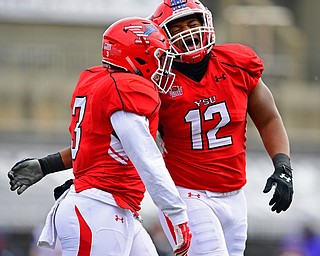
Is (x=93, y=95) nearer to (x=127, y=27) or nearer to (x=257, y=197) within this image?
(x=127, y=27)

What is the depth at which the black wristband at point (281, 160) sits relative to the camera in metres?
6.15

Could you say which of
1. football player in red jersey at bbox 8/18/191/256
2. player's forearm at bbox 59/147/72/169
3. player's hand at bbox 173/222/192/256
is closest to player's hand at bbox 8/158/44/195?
player's forearm at bbox 59/147/72/169

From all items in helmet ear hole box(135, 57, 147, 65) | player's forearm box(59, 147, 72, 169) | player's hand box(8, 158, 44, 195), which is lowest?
player's hand box(8, 158, 44, 195)

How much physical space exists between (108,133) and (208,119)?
797 millimetres

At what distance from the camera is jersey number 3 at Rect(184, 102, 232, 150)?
20.1 feet

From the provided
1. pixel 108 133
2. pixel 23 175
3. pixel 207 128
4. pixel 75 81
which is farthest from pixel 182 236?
pixel 75 81

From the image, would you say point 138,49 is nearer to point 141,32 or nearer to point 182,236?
point 141,32

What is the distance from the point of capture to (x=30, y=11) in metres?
18.0

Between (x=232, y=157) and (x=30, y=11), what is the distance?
1222 cm

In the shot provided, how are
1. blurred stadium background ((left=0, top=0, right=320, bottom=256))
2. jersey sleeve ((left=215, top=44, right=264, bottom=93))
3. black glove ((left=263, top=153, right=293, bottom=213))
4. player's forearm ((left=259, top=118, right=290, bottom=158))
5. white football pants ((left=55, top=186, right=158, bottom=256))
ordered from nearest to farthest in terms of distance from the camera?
white football pants ((left=55, top=186, right=158, bottom=256)) < black glove ((left=263, top=153, right=293, bottom=213)) < jersey sleeve ((left=215, top=44, right=264, bottom=93)) < player's forearm ((left=259, top=118, right=290, bottom=158)) < blurred stadium background ((left=0, top=0, right=320, bottom=256))

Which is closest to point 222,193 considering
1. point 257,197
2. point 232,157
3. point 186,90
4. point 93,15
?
point 232,157

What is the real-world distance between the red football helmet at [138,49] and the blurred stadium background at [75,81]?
8.04 metres

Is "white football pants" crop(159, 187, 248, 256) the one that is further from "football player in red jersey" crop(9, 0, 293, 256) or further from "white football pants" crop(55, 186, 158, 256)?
"white football pants" crop(55, 186, 158, 256)

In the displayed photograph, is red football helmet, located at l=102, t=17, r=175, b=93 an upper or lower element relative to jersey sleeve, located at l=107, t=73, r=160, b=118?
upper
